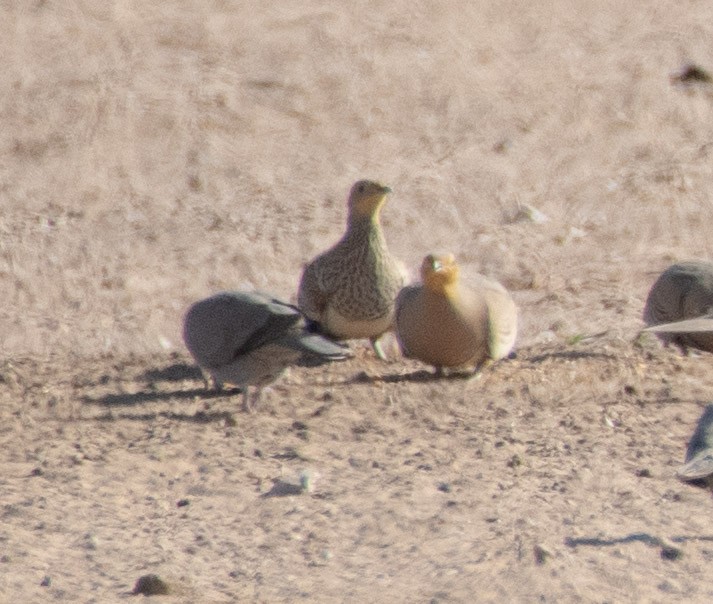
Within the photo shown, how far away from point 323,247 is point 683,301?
2.82 m

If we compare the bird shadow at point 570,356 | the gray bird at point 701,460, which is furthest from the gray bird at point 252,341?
the gray bird at point 701,460

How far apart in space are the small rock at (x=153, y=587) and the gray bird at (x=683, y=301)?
143 inches

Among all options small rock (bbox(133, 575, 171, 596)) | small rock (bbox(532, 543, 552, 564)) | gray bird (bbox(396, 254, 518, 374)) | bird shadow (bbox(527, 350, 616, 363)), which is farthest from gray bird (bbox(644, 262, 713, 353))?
small rock (bbox(133, 575, 171, 596))

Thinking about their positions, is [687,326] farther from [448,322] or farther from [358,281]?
[358,281]

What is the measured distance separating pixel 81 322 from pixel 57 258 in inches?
35.2

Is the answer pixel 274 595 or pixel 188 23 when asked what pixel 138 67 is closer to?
pixel 188 23

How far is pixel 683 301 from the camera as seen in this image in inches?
311

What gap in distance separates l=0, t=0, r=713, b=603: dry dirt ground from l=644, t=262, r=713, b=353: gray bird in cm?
16

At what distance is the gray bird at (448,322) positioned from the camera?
7.23 m

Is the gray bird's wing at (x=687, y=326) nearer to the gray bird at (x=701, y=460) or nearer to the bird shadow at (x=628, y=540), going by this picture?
the gray bird at (x=701, y=460)

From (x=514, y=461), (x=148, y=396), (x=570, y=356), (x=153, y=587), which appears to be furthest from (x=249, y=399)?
(x=153, y=587)

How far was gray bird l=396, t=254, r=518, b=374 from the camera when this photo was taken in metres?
7.23

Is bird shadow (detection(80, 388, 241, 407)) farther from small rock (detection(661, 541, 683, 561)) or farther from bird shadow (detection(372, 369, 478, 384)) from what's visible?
small rock (detection(661, 541, 683, 561))

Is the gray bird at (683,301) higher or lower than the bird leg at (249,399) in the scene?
higher
